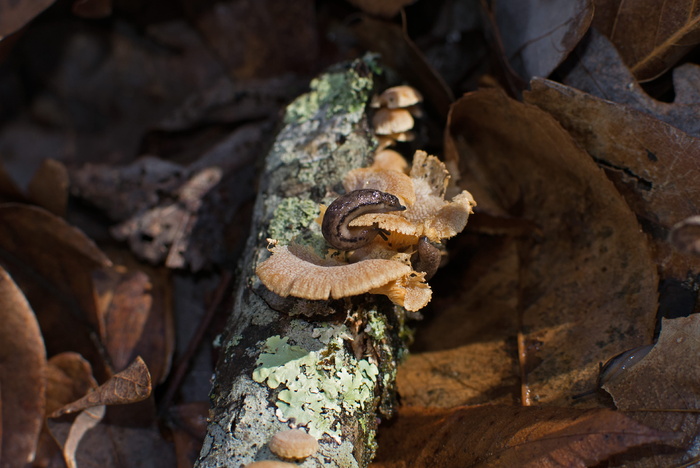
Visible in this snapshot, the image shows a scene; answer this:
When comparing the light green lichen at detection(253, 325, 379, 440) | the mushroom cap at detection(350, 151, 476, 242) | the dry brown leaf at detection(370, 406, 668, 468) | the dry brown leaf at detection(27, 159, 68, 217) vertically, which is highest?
the mushroom cap at detection(350, 151, 476, 242)

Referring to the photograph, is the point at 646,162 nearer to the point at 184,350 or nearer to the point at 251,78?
the point at 184,350

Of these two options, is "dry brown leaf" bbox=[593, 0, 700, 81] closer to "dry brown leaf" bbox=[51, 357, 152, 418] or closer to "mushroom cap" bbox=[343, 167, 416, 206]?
"mushroom cap" bbox=[343, 167, 416, 206]

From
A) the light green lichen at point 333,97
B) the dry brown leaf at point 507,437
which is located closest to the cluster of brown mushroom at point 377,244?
the dry brown leaf at point 507,437

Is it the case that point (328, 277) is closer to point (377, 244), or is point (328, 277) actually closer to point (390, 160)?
point (377, 244)

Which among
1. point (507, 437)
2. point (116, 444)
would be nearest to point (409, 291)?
point (507, 437)

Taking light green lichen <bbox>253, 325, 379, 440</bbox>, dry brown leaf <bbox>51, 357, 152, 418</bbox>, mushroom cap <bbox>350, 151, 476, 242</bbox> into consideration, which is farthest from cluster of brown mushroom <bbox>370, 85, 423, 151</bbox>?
dry brown leaf <bbox>51, 357, 152, 418</bbox>

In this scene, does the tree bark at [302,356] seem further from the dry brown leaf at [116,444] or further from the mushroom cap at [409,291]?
the dry brown leaf at [116,444]
